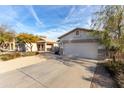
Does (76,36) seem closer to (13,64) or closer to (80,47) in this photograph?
(80,47)

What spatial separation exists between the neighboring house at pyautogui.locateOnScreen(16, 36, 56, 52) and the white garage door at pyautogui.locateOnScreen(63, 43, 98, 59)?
809 cm

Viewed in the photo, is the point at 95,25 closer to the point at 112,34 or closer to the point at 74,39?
A: the point at 112,34

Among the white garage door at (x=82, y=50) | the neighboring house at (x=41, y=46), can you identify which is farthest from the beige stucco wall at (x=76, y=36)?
the neighboring house at (x=41, y=46)

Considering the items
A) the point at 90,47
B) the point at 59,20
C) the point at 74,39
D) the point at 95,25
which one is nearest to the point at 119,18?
the point at 95,25

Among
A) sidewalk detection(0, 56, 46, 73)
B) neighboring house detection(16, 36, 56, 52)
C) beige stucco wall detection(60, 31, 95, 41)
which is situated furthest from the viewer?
neighboring house detection(16, 36, 56, 52)

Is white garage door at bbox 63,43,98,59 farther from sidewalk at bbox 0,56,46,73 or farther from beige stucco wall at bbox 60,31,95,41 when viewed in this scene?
sidewalk at bbox 0,56,46,73

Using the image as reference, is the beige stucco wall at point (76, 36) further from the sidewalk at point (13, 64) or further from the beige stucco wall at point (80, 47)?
the sidewalk at point (13, 64)

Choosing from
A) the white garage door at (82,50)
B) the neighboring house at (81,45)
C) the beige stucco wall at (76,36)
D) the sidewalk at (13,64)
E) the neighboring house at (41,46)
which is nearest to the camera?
the sidewalk at (13,64)

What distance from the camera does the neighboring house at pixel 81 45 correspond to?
1286cm

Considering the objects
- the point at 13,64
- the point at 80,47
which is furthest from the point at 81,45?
the point at 13,64

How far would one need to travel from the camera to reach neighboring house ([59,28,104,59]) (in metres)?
12.9

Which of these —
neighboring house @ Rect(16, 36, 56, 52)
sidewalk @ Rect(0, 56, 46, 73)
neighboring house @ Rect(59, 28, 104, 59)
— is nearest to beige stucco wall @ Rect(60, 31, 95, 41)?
neighboring house @ Rect(59, 28, 104, 59)

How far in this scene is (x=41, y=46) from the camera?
25078 millimetres
